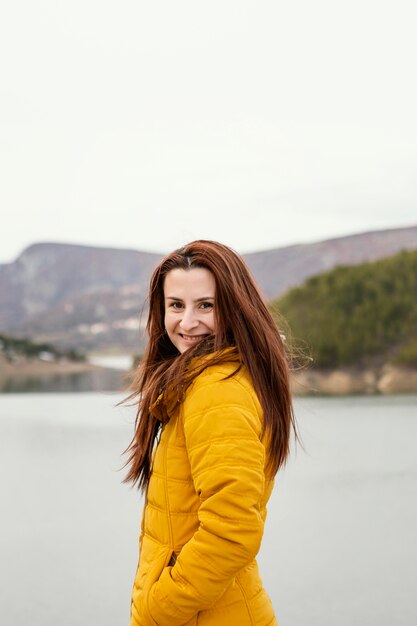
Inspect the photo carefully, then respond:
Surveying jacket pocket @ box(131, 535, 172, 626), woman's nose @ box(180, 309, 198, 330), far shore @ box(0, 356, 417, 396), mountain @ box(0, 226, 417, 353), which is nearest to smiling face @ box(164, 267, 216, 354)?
woman's nose @ box(180, 309, 198, 330)

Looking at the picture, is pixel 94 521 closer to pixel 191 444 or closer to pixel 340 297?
pixel 191 444

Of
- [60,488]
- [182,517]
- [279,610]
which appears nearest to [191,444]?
[182,517]

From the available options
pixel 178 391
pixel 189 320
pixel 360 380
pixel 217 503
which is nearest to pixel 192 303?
pixel 189 320

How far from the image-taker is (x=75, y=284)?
273 feet

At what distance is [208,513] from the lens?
0.93 meters

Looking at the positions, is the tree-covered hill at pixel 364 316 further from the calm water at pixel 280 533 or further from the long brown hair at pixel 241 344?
the long brown hair at pixel 241 344

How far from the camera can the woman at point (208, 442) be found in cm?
92

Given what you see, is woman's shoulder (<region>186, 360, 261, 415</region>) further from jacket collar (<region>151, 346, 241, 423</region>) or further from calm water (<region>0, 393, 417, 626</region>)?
calm water (<region>0, 393, 417, 626</region>)

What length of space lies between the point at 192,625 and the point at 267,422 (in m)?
0.30

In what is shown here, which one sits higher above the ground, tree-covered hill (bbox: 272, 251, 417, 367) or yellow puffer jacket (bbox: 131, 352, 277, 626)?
yellow puffer jacket (bbox: 131, 352, 277, 626)

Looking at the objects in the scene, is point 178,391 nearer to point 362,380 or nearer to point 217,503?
point 217,503

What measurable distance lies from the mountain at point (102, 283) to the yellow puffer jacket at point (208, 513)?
4282 centimetres

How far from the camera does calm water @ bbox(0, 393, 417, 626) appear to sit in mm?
2686

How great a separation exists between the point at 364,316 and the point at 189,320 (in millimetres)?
13916
